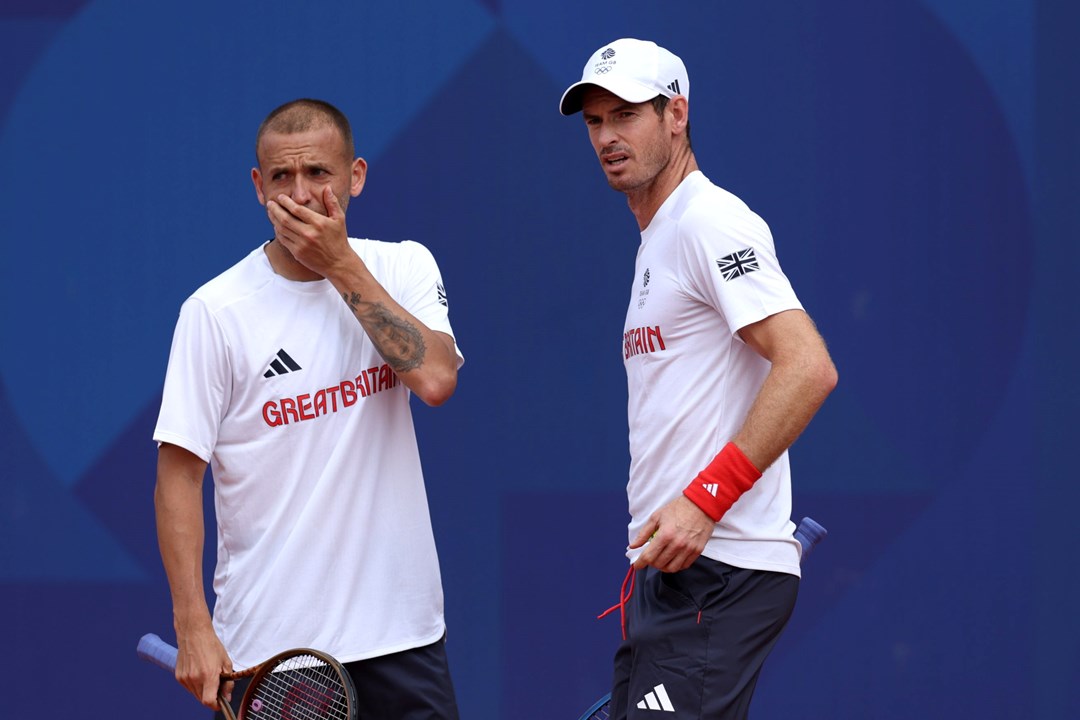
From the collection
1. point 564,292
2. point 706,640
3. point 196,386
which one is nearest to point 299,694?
point 196,386

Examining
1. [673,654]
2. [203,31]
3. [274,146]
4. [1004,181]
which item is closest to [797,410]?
[673,654]

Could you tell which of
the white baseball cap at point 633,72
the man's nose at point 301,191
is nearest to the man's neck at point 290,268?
the man's nose at point 301,191

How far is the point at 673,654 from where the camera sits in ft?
7.77

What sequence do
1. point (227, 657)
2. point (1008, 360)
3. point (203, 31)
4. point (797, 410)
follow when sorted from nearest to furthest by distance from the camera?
point (797, 410)
point (227, 657)
point (1008, 360)
point (203, 31)

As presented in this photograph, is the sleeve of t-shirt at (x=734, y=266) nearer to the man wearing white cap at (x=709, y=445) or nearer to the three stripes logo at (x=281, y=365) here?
the man wearing white cap at (x=709, y=445)

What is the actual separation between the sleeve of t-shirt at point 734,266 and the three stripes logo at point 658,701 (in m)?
0.68

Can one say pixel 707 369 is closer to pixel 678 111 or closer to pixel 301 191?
pixel 678 111

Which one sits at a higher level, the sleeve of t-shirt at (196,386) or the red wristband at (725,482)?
the sleeve of t-shirt at (196,386)

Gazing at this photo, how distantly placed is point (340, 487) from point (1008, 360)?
215 centimetres

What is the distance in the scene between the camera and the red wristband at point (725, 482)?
225 centimetres

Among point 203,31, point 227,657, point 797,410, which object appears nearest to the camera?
point 797,410

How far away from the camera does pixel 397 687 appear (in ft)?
8.41

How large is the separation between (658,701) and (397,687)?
55 cm

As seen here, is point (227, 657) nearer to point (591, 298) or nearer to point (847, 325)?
point (591, 298)
